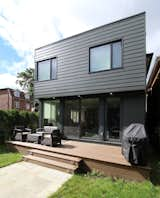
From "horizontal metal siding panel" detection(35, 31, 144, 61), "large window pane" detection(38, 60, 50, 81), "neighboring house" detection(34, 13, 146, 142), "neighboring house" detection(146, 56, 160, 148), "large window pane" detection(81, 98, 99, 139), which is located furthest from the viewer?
"large window pane" detection(38, 60, 50, 81)

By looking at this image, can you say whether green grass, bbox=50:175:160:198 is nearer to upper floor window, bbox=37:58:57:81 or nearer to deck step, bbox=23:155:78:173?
deck step, bbox=23:155:78:173

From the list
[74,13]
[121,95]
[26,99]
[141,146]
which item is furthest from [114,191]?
[26,99]

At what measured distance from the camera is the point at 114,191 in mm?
4160

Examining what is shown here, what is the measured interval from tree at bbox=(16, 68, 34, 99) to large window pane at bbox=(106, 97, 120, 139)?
92.9ft

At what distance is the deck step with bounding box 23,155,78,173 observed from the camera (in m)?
5.35

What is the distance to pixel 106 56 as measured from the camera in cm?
800

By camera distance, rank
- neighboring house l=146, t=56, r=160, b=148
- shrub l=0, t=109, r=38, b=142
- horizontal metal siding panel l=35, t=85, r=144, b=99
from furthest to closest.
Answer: shrub l=0, t=109, r=38, b=142, neighboring house l=146, t=56, r=160, b=148, horizontal metal siding panel l=35, t=85, r=144, b=99

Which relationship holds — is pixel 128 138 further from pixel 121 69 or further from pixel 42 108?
pixel 42 108

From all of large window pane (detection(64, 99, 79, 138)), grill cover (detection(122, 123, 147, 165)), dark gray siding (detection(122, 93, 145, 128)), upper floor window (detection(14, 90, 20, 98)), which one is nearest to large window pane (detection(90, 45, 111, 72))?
dark gray siding (detection(122, 93, 145, 128))

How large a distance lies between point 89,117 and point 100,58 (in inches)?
107

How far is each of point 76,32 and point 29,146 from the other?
575cm

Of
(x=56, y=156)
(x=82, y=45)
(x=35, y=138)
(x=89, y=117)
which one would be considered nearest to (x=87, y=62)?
(x=82, y=45)

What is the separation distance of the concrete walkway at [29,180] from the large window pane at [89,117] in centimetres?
325

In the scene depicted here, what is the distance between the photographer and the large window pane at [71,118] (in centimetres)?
908
